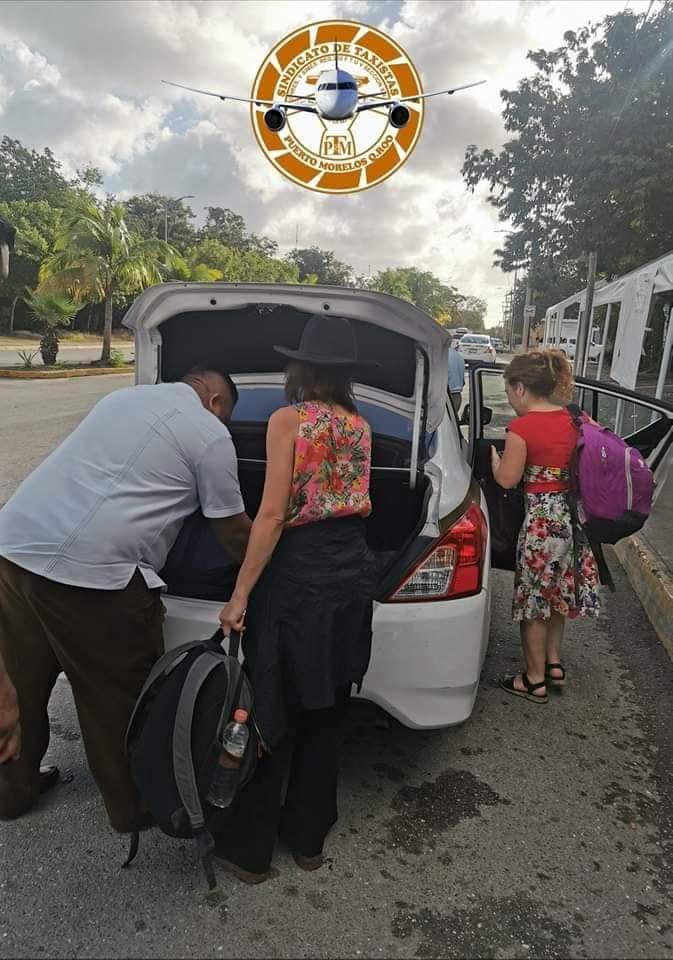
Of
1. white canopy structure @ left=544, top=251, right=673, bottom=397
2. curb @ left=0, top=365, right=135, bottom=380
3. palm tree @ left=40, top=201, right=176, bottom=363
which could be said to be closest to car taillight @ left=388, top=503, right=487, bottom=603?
white canopy structure @ left=544, top=251, right=673, bottom=397

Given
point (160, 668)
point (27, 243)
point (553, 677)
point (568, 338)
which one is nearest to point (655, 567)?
point (553, 677)

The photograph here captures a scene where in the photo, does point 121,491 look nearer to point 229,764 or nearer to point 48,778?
point 229,764

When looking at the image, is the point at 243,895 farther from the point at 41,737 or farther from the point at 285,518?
the point at 285,518

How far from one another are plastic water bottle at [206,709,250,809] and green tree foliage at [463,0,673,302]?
17087 millimetres

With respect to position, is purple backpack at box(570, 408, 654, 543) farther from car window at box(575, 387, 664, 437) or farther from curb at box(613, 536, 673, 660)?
curb at box(613, 536, 673, 660)

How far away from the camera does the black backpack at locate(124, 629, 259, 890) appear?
1.88m

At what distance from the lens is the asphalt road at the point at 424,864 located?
6.15 feet

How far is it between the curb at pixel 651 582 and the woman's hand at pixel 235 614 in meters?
2.76

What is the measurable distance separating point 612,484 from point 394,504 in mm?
937

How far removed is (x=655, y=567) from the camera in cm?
470

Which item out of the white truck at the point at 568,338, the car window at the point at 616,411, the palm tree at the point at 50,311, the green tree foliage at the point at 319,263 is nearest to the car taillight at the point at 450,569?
the car window at the point at 616,411

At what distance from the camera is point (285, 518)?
2004 millimetres

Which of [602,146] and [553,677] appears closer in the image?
[553,677]

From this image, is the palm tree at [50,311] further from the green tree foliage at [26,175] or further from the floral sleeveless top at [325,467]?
the green tree foliage at [26,175]
